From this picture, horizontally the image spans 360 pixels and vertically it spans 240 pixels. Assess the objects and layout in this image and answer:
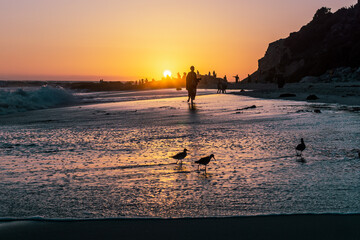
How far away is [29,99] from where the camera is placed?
3331 cm

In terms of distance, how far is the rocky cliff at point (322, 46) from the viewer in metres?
54.0

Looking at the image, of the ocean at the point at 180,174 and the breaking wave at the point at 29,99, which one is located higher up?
the breaking wave at the point at 29,99

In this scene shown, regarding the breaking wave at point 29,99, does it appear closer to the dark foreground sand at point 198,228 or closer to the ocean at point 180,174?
the ocean at point 180,174

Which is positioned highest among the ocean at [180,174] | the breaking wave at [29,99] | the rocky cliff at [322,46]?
the rocky cliff at [322,46]

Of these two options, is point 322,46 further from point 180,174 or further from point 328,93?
point 180,174

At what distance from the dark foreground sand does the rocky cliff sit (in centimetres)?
4957

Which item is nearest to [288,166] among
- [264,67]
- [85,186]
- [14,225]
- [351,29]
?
[85,186]

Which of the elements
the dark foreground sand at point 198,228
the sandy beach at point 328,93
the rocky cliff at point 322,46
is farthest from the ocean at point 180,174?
the rocky cliff at point 322,46

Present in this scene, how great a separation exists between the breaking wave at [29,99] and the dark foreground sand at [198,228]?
22.3 m

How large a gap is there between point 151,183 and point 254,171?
185 centimetres

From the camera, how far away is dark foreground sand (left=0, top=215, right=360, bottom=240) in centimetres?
407

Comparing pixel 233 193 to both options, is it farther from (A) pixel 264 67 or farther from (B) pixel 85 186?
(A) pixel 264 67

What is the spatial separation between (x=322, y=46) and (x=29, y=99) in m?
50.5

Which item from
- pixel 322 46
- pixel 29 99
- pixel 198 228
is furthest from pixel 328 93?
pixel 322 46
